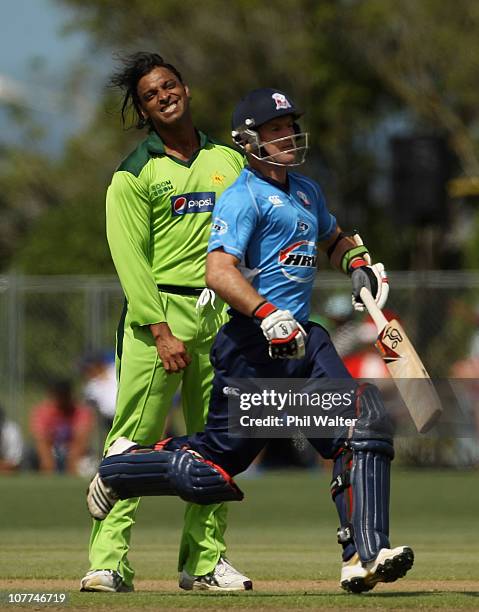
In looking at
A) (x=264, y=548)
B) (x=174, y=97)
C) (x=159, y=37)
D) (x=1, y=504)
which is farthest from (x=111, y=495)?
(x=159, y=37)

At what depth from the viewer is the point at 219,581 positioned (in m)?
8.16

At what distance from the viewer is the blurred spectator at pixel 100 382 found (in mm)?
19594

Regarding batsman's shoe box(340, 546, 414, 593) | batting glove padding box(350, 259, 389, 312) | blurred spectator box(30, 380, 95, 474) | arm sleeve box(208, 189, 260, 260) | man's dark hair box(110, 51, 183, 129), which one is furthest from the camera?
blurred spectator box(30, 380, 95, 474)

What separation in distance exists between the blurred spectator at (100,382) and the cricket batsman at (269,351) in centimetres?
1198

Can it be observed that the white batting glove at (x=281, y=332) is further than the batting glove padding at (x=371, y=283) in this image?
No

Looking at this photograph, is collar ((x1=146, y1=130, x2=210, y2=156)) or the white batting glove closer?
the white batting glove

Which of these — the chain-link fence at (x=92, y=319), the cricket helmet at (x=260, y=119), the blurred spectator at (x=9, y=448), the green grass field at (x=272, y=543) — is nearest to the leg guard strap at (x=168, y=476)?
the green grass field at (x=272, y=543)

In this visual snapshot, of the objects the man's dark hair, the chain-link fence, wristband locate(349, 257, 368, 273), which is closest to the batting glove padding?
wristband locate(349, 257, 368, 273)

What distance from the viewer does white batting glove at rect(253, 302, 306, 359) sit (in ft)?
22.9

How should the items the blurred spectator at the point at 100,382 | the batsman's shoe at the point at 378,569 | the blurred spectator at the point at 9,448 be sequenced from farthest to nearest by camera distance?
the blurred spectator at the point at 9,448
the blurred spectator at the point at 100,382
the batsman's shoe at the point at 378,569

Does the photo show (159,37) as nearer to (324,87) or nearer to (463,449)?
(324,87)

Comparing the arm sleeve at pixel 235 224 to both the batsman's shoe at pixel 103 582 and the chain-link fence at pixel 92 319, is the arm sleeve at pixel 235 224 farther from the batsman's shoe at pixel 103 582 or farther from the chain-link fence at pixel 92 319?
the chain-link fence at pixel 92 319

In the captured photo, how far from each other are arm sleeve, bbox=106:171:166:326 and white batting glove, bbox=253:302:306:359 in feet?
3.26

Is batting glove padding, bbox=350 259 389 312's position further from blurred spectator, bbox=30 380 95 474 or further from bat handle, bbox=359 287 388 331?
blurred spectator, bbox=30 380 95 474
